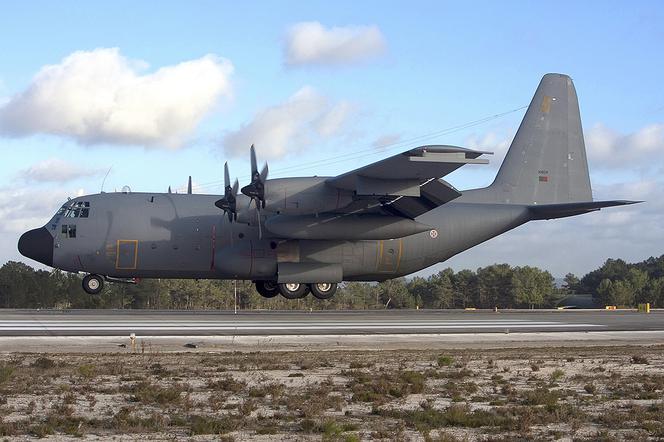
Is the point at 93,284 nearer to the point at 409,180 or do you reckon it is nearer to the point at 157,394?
the point at 409,180

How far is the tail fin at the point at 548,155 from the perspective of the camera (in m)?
36.2

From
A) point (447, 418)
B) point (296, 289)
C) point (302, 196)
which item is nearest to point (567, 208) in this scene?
point (296, 289)

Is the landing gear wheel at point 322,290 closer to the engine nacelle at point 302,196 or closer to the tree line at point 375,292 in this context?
the engine nacelle at point 302,196

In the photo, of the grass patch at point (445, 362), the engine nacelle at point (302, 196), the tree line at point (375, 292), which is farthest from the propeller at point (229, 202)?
the tree line at point (375, 292)

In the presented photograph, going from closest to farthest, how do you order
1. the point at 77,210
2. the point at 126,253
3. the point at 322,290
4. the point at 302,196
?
the point at 302,196 < the point at 126,253 < the point at 77,210 < the point at 322,290

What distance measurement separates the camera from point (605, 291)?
7850 centimetres

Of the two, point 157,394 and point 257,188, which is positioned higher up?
point 257,188

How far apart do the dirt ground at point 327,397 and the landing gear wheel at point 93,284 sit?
12590 millimetres

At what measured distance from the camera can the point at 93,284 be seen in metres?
31.2

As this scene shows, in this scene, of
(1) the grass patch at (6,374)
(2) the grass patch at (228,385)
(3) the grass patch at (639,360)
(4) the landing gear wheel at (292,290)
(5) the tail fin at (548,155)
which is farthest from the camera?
(5) the tail fin at (548,155)

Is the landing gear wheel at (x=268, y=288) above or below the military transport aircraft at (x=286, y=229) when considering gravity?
below

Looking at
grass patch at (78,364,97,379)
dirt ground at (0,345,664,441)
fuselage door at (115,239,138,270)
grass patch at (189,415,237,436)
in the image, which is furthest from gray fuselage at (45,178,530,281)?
grass patch at (189,415,237,436)

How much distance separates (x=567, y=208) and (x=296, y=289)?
11939mm

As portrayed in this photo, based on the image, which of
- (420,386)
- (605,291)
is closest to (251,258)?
(420,386)
